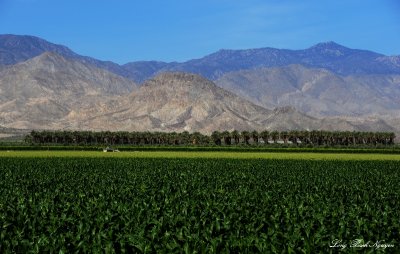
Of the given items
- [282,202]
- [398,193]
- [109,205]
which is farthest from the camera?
[398,193]

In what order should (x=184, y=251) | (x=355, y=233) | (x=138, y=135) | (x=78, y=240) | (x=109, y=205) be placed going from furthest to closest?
1. (x=138, y=135)
2. (x=109, y=205)
3. (x=355, y=233)
4. (x=78, y=240)
5. (x=184, y=251)

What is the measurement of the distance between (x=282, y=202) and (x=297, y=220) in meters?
5.24

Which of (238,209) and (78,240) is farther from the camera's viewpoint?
(238,209)

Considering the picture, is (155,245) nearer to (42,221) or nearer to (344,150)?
(42,221)

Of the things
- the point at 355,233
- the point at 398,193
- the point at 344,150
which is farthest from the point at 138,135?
the point at 355,233

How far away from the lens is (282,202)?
82.6ft

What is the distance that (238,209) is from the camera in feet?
73.1

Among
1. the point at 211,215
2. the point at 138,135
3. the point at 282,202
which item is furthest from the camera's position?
the point at 138,135

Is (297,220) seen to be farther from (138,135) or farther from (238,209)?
(138,135)

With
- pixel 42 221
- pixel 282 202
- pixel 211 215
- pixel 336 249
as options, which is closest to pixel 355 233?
pixel 336 249

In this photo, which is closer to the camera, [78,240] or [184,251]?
[184,251]

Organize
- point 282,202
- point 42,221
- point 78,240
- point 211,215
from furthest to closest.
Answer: point 282,202 < point 211,215 < point 42,221 < point 78,240

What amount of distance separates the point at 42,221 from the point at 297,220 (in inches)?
342

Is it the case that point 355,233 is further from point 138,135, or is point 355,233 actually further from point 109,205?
point 138,135
